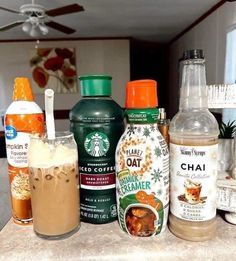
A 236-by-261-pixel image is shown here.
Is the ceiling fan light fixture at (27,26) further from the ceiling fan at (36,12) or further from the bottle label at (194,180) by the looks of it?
the bottle label at (194,180)

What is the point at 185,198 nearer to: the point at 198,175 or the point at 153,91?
the point at 198,175

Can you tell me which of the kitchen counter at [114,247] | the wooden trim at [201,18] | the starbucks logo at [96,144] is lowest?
the kitchen counter at [114,247]

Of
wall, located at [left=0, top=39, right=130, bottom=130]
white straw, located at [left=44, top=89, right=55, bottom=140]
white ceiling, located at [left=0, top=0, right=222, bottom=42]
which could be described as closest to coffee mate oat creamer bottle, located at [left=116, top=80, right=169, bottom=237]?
white straw, located at [left=44, top=89, right=55, bottom=140]

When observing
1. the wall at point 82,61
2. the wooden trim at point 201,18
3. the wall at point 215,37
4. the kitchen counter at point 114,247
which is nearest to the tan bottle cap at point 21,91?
the kitchen counter at point 114,247

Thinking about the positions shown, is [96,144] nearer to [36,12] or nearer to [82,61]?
[36,12]

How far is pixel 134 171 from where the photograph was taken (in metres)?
0.42

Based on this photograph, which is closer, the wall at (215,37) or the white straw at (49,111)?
the white straw at (49,111)

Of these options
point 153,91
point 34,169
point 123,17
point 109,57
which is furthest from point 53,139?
point 109,57

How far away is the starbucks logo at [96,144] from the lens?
45 centimetres

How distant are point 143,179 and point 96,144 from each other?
103 millimetres

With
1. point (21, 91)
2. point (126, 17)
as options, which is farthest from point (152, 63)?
point (21, 91)

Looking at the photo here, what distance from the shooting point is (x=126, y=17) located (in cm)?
309

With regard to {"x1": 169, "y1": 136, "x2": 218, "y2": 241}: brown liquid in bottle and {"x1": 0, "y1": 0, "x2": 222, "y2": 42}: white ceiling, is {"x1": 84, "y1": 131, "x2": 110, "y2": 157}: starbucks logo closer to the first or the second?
{"x1": 169, "y1": 136, "x2": 218, "y2": 241}: brown liquid in bottle

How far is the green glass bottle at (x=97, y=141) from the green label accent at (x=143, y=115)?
0.04 m
